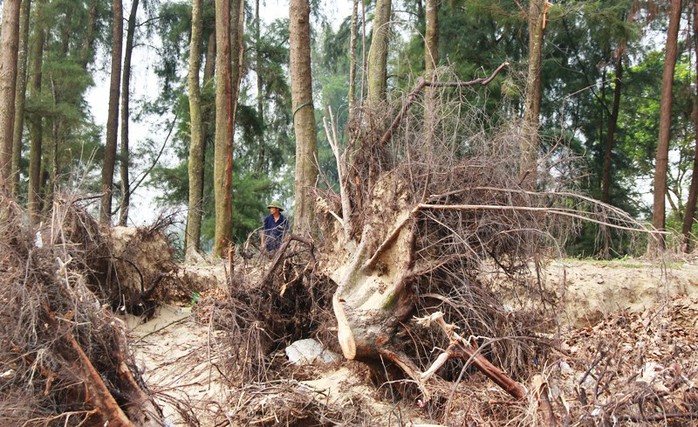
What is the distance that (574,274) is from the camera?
29.8 ft

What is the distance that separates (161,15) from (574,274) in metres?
22.9

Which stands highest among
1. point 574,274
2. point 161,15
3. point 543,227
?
point 161,15

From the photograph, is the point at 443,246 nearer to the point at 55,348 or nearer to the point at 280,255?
the point at 280,255

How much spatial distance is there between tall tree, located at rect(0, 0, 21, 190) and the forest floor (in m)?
4.45

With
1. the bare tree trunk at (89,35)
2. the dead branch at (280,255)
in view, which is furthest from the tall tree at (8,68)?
the bare tree trunk at (89,35)

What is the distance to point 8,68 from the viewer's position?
1085 cm

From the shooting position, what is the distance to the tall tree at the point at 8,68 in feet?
34.9

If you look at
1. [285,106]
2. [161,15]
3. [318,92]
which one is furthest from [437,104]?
[318,92]

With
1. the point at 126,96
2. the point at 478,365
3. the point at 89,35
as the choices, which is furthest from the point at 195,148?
the point at 89,35

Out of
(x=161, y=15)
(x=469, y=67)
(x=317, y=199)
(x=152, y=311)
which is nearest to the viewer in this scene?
(x=317, y=199)

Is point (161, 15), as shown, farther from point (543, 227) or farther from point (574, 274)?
point (543, 227)

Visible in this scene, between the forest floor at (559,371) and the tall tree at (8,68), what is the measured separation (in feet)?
14.6

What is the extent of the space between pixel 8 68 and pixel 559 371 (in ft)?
33.4

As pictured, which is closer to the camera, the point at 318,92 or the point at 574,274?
the point at 574,274
